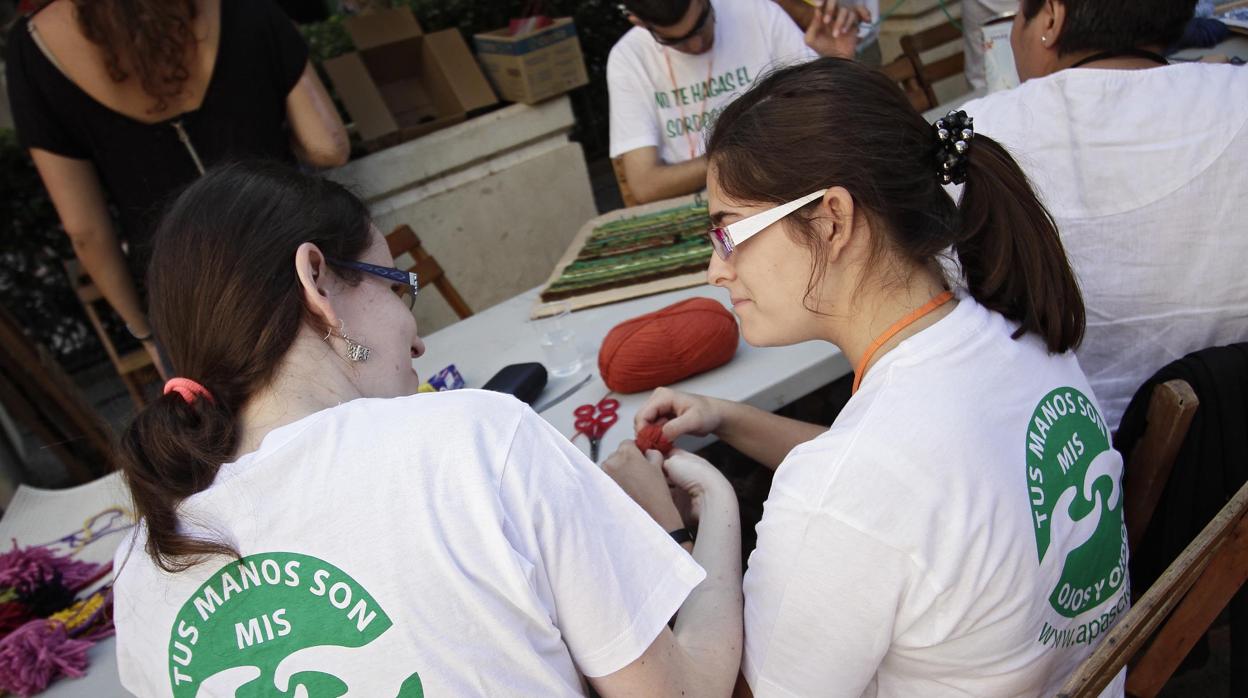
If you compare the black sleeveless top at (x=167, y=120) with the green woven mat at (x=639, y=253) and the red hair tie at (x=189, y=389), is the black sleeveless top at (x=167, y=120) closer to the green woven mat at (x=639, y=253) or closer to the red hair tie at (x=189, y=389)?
the green woven mat at (x=639, y=253)

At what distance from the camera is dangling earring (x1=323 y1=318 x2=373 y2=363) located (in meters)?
1.18

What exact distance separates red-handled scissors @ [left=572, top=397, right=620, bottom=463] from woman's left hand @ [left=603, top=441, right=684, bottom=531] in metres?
0.15

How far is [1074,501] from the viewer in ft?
3.67

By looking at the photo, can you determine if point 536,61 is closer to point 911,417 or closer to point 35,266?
point 35,266

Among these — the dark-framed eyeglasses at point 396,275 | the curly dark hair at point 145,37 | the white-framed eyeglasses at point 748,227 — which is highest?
the curly dark hair at point 145,37

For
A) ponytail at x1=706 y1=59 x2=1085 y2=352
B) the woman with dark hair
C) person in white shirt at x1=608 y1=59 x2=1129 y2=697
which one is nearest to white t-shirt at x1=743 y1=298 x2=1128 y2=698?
person in white shirt at x1=608 y1=59 x2=1129 y2=697

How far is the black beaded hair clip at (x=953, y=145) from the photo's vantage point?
4.00 ft

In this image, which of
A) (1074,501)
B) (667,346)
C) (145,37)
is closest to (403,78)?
(145,37)

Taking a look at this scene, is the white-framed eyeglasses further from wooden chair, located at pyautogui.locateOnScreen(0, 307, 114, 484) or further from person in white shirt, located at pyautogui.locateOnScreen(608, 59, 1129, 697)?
wooden chair, located at pyautogui.locateOnScreen(0, 307, 114, 484)

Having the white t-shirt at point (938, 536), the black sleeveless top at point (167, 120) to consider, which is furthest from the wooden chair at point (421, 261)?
the white t-shirt at point (938, 536)

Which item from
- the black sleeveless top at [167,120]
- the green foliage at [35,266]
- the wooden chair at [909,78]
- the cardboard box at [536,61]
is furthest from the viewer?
the green foliage at [35,266]

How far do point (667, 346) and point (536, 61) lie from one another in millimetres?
3045

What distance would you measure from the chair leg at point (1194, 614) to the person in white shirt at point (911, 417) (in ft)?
0.25

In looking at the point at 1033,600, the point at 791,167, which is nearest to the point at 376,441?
the point at 791,167
